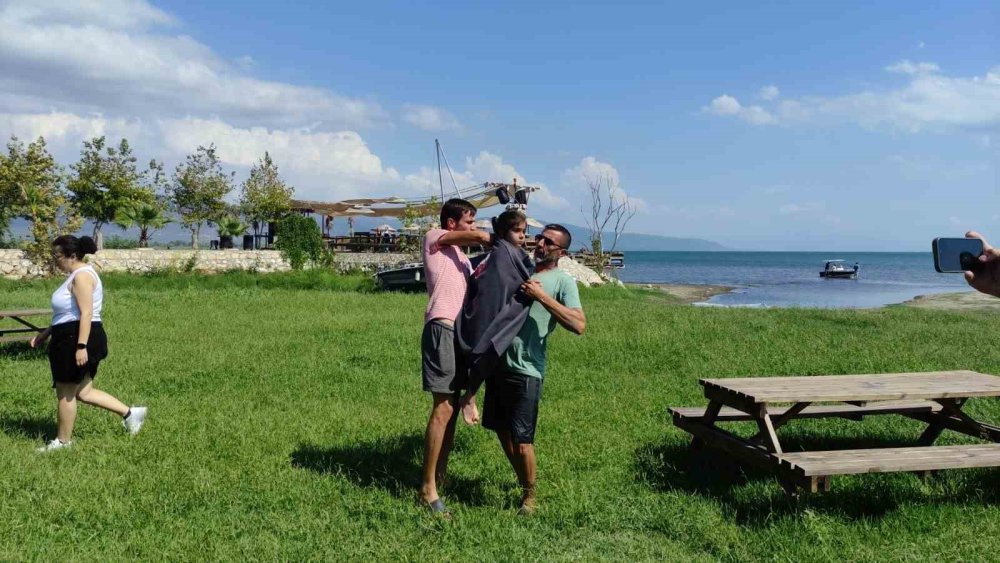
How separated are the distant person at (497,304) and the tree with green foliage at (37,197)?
2274cm

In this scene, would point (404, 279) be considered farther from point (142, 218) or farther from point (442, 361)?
point (442, 361)

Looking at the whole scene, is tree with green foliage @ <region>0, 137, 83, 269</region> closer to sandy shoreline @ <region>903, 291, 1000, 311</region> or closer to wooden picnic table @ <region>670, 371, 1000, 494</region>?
wooden picnic table @ <region>670, 371, 1000, 494</region>

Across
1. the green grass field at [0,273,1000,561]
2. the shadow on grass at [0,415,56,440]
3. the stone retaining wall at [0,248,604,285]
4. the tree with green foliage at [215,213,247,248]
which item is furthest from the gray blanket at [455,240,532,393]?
the tree with green foliage at [215,213,247,248]

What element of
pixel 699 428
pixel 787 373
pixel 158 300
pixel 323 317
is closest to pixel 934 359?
pixel 787 373

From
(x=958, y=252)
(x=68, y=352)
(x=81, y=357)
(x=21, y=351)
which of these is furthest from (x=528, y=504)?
(x=21, y=351)

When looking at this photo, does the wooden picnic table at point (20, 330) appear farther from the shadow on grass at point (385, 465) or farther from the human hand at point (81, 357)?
the shadow on grass at point (385, 465)

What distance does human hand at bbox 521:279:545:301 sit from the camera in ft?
13.5

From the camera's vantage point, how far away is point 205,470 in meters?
5.16

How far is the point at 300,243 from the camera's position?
2789 centimetres

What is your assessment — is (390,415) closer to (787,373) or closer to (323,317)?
(787,373)

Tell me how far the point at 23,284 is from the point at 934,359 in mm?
22173

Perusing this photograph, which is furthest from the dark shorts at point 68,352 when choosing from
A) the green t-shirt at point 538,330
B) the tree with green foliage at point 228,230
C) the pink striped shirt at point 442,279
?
the tree with green foliage at point 228,230

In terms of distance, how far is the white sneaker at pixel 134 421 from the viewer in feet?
20.2

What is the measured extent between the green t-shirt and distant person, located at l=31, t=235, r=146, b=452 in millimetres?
3622
